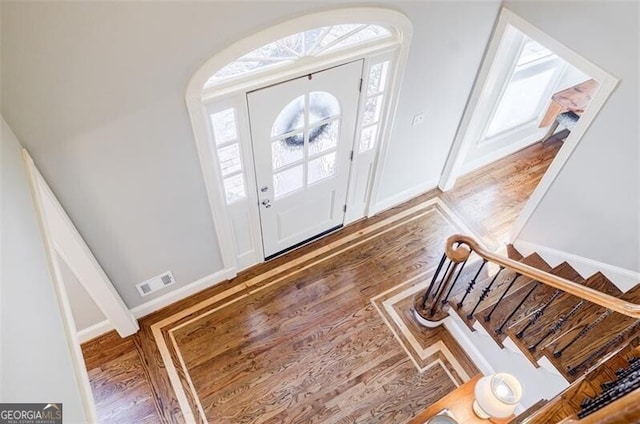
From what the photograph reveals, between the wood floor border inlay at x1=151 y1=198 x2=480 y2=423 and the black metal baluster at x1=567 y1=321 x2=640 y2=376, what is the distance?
0.96 m

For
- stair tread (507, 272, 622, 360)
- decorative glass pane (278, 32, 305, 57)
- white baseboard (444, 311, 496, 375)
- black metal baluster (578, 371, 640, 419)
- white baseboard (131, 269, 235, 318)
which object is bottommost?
black metal baluster (578, 371, 640, 419)

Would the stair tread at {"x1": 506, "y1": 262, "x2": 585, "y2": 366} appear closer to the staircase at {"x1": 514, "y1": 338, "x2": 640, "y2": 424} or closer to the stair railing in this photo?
the stair railing

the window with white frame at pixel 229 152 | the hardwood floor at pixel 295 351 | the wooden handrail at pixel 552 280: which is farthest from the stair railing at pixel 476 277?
the window with white frame at pixel 229 152

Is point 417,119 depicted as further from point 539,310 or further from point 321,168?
point 539,310

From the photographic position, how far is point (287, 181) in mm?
3705

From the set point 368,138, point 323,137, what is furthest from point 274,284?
point 368,138

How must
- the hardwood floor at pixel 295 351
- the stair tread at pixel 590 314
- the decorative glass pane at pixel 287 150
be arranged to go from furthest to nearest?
the hardwood floor at pixel 295 351 < the decorative glass pane at pixel 287 150 < the stair tread at pixel 590 314

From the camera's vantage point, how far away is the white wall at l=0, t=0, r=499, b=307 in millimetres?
2121

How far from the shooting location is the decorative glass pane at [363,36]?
9.96 ft

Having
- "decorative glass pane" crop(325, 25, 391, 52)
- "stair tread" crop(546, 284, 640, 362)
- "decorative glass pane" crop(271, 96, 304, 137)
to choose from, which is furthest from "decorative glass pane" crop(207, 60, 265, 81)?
"stair tread" crop(546, 284, 640, 362)

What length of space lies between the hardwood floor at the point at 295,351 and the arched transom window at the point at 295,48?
196 centimetres

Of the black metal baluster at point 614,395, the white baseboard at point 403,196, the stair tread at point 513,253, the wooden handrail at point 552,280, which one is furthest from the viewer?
the white baseboard at point 403,196

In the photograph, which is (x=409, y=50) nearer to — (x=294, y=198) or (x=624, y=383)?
(x=294, y=198)

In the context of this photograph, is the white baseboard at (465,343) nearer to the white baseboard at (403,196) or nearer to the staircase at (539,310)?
the staircase at (539,310)
